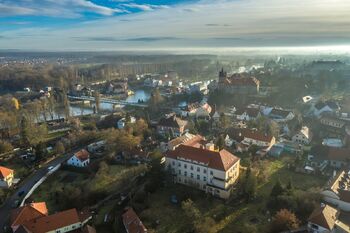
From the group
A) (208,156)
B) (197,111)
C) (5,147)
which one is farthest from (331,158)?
(5,147)

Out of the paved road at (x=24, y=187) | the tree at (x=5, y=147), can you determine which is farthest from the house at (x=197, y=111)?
the tree at (x=5, y=147)

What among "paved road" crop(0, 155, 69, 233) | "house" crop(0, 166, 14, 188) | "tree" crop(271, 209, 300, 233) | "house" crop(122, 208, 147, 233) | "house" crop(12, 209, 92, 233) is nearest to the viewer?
"tree" crop(271, 209, 300, 233)

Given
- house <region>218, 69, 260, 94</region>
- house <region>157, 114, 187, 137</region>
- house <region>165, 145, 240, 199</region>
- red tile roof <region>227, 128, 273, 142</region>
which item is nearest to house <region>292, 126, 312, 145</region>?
red tile roof <region>227, 128, 273, 142</region>

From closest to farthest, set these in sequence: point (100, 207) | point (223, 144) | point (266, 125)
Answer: point (100, 207) → point (223, 144) → point (266, 125)

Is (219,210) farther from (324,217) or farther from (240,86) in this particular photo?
(240,86)

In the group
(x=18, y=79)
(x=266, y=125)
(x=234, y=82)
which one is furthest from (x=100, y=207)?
(x=18, y=79)

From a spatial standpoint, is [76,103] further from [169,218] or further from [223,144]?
[169,218]

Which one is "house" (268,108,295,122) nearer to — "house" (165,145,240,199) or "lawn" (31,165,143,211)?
"house" (165,145,240,199)
